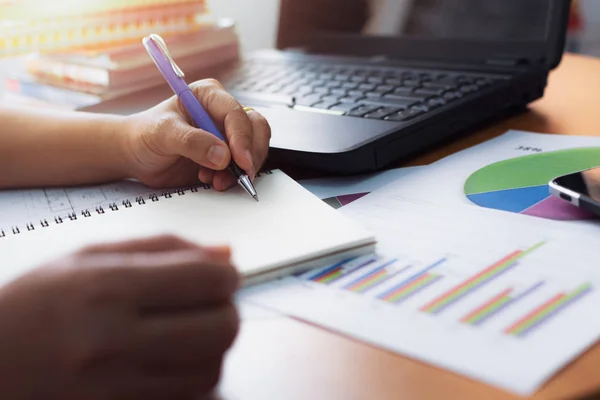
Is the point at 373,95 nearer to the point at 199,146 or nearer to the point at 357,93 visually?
the point at 357,93

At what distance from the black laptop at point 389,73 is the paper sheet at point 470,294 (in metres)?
0.13

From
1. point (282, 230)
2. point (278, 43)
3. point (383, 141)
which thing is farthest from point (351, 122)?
point (278, 43)

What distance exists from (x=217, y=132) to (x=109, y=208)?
11cm

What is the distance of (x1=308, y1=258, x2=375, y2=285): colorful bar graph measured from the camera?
403 millimetres

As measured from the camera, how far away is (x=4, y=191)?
609 millimetres

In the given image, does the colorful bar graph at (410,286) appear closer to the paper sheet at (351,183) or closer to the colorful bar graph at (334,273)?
the colorful bar graph at (334,273)

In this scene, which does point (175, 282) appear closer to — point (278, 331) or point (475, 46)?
point (278, 331)

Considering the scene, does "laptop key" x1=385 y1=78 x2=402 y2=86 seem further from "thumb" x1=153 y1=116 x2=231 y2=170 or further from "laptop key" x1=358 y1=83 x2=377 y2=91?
"thumb" x1=153 y1=116 x2=231 y2=170

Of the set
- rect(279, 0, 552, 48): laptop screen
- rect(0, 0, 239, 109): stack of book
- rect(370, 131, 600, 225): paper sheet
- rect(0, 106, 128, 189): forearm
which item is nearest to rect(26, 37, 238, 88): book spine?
rect(0, 0, 239, 109): stack of book

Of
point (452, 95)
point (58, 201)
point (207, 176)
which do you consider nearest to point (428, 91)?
point (452, 95)

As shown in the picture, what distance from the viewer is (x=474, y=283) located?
1.25ft

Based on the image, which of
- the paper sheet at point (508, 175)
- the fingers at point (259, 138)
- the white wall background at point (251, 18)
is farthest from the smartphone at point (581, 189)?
the white wall background at point (251, 18)

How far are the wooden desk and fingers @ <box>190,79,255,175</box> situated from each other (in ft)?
0.64

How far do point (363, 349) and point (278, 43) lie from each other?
737 mm
